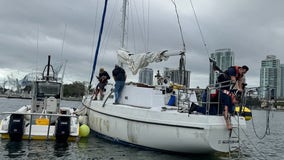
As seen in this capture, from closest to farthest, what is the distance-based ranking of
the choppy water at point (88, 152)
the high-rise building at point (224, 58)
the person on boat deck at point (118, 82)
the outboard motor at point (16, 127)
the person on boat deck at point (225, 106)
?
the person on boat deck at point (225, 106), the choppy water at point (88, 152), the outboard motor at point (16, 127), the high-rise building at point (224, 58), the person on boat deck at point (118, 82)

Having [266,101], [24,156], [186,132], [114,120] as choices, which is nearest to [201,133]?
[186,132]

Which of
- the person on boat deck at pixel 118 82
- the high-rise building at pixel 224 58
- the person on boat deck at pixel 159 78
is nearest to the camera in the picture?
the high-rise building at pixel 224 58

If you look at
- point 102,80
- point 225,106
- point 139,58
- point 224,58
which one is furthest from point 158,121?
point 102,80

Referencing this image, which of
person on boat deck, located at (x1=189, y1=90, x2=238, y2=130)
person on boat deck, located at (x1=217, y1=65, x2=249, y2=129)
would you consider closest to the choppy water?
person on boat deck, located at (x1=189, y1=90, x2=238, y2=130)

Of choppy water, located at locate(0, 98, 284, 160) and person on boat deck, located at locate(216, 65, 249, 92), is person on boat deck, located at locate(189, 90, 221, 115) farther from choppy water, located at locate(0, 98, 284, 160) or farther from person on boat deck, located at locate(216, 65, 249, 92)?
choppy water, located at locate(0, 98, 284, 160)

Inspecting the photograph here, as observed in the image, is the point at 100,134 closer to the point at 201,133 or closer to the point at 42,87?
the point at 42,87

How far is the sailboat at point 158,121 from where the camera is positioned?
971 cm

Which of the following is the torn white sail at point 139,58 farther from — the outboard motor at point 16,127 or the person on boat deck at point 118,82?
the outboard motor at point 16,127

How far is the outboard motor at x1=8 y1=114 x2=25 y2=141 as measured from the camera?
11.8 meters

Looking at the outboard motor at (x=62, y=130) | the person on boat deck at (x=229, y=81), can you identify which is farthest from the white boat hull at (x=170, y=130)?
the outboard motor at (x=62, y=130)

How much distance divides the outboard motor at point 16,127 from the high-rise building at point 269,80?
9.19 meters

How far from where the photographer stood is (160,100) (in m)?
12.2

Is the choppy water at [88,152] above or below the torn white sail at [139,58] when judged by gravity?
below

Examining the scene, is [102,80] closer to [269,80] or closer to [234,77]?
[234,77]
